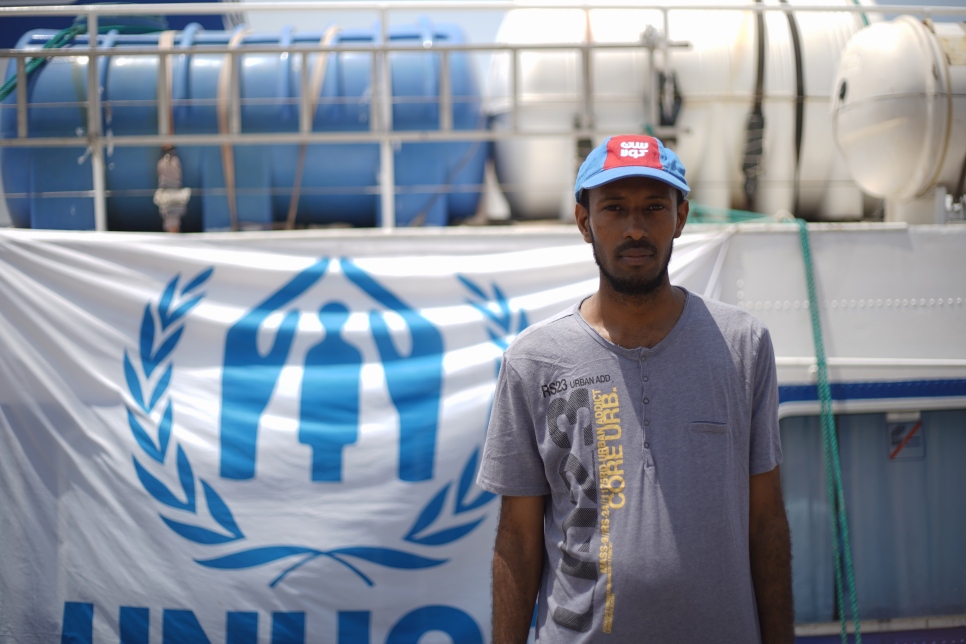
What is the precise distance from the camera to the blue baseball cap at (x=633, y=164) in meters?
1.72

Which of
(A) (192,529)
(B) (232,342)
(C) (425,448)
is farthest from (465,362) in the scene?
(A) (192,529)

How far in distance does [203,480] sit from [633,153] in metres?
2.47

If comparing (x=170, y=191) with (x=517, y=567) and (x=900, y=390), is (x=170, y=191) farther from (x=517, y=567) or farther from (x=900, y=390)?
(x=900, y=390)

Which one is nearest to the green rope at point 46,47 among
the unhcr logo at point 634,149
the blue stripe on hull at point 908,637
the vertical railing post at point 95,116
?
the vertical railing post at point 95,116

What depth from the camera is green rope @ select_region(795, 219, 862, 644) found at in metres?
3.30

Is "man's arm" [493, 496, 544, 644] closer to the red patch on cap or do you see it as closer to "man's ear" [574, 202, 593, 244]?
"man's ear" [574, 202, 593, 244]

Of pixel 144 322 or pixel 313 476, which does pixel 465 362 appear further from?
pixel 144 322

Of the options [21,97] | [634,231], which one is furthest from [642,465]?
[21,97]

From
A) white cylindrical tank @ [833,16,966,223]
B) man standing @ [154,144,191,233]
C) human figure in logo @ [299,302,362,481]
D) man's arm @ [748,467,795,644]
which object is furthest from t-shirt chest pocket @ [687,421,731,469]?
man standing @ [154,144,191,233]

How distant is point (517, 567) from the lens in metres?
1.78

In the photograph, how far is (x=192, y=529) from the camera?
3.31 m

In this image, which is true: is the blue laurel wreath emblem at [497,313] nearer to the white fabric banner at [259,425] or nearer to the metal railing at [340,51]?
the white fabric banner at [259,425]

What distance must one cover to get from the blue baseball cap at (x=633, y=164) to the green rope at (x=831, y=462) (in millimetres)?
1899

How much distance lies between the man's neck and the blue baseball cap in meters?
0.24
